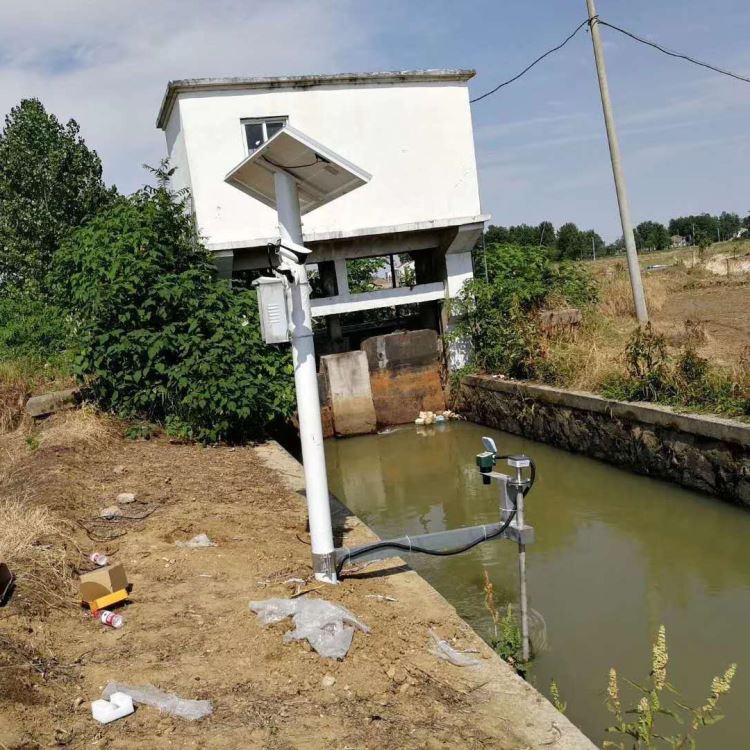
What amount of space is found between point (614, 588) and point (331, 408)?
8.13 meters

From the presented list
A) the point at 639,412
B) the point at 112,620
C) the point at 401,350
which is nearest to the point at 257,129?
the point at 401,350

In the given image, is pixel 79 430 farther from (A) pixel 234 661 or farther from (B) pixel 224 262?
(A) pixel 234 661

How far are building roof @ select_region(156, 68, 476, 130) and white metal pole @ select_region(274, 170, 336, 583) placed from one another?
857 centimetres

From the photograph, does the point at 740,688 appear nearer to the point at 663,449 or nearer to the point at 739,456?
the point at 739,456

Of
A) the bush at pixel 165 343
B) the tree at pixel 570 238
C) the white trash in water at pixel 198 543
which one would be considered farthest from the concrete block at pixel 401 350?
the tree at pixel 570 238

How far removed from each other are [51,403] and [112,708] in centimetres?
819

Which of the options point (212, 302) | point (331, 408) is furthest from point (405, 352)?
point (212, 302)

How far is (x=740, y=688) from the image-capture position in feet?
15.1

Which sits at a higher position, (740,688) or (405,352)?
(405,352)

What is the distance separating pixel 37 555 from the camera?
183 inches

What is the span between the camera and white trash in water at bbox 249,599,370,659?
3848mm

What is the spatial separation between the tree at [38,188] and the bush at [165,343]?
27.7 feet

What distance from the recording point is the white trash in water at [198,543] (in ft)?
17.8

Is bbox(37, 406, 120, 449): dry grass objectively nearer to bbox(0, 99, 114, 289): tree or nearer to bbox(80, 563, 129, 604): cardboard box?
bbox(80, 563, 129, 604): cardboard box
